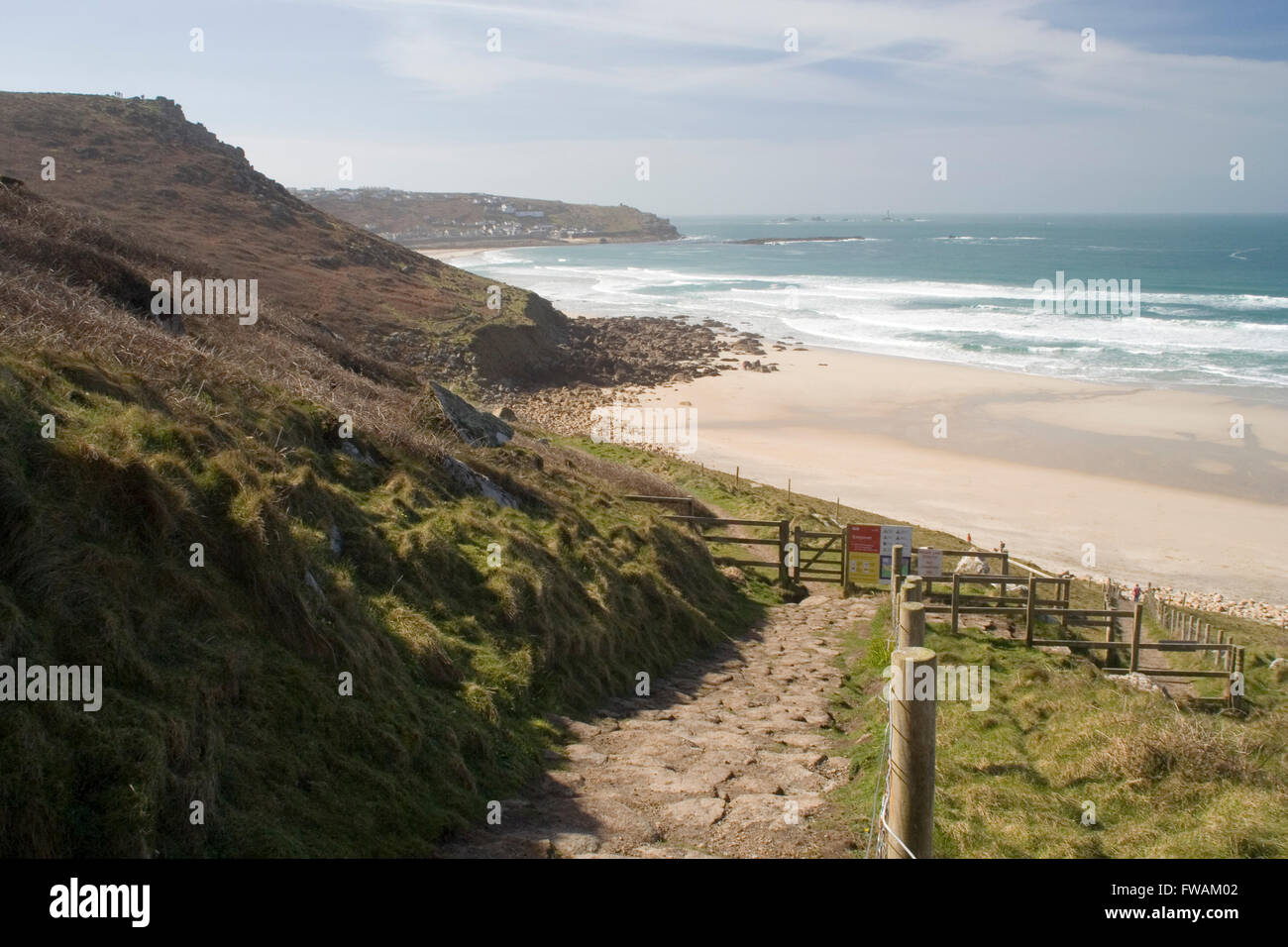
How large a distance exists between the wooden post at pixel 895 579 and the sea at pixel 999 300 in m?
35.7

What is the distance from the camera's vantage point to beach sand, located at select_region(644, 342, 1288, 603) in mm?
24391

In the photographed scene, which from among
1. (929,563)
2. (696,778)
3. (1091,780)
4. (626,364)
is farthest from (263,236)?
(1091,780)

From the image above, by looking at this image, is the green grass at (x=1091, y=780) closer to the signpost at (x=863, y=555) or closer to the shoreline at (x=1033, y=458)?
the signpost at (x=863, y=555)

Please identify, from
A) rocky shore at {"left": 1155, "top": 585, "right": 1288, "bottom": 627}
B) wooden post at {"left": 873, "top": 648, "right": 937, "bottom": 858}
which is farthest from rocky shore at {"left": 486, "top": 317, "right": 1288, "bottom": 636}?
wooden post at {"left": 873, "top": 648, "right": 937, "bottom": 858}

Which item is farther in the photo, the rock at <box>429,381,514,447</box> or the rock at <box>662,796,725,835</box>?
the rock at <box>429,381,514,447</box>

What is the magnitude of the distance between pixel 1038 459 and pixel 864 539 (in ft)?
64.2

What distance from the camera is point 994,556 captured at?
17.3 metres

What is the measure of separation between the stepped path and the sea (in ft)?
135

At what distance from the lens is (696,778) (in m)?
7.89

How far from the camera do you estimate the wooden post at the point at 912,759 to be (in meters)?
4.45

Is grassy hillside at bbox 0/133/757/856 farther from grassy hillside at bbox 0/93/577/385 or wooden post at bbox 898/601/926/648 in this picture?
grassy hillside at bbox 0/93/577/385

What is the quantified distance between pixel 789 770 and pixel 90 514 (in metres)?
6.00
